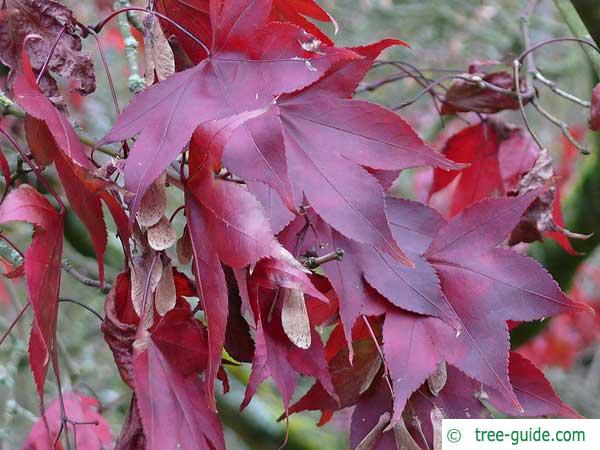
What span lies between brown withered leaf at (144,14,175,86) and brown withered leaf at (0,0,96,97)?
75 mm

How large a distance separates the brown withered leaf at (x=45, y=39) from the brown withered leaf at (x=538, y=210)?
45 centimetres

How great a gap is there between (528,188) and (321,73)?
0.37 meters

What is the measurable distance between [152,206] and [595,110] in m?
0.50

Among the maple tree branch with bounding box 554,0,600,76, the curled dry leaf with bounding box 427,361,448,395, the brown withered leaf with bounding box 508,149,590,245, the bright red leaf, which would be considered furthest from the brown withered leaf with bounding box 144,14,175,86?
the maple tree branch with bounding box 554,0,600,76

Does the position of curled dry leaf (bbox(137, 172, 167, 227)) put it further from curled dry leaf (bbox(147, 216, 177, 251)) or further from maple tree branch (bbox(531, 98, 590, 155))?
maple tree branch (bbox(531, 98, 590, 155))

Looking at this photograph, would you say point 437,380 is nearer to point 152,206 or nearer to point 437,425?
point 437,425

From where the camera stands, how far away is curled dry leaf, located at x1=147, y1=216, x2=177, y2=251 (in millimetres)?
549

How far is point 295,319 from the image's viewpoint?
1.82 ft

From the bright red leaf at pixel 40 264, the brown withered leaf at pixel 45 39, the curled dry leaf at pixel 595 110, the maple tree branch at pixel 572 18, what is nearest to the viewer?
the bright red leaf at pixel 40 264

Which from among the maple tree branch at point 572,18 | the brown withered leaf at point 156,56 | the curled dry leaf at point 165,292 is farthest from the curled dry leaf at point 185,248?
the maple tree branch at point 572,18

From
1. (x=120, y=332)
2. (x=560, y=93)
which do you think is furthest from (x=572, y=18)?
(x=120, y=332)

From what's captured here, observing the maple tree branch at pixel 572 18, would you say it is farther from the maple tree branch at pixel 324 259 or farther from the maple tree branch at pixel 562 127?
the maple tree branch at pixel 324 259

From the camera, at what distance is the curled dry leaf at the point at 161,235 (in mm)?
549

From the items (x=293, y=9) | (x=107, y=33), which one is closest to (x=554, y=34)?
(x=107, y=33)
